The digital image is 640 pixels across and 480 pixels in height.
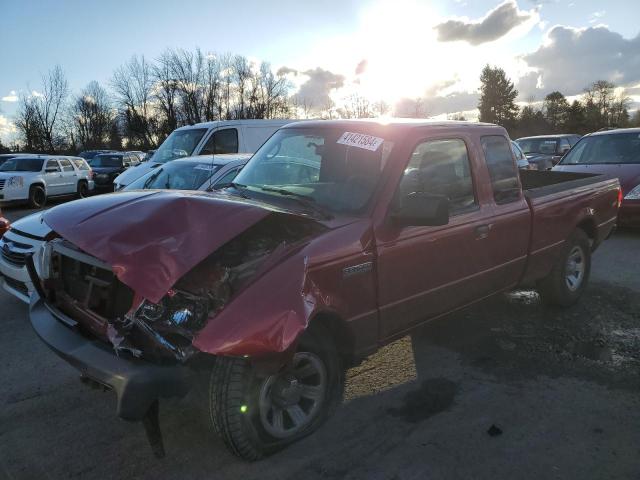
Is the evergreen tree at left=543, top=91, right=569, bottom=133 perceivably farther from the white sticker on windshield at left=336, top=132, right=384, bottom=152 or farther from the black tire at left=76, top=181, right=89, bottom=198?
the white sticker on windshield at left=336, top=132, right=384, bottom=152

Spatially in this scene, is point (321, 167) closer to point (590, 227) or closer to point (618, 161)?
point (590, 227)

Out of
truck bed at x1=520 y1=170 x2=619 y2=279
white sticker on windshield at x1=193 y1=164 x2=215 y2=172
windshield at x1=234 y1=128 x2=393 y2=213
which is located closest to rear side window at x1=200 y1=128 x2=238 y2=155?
white sticker on windshield at x1=193 y1=164 x2=215 y2=172

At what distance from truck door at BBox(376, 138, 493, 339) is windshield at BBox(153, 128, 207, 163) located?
859cm

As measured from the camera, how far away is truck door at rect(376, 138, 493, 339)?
343 centimetres

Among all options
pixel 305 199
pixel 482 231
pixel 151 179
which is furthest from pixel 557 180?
pixel 151 179

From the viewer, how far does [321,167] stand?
3.96 meters

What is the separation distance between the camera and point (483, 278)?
13.9 feet

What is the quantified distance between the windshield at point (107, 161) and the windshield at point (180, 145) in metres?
13.9

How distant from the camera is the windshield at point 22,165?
712 inches

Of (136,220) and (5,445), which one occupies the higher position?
(136,220)

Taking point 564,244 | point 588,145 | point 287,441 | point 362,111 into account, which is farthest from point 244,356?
point 362,111

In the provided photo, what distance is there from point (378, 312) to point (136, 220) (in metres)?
1.63

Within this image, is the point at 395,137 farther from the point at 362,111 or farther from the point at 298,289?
the point at 362,111

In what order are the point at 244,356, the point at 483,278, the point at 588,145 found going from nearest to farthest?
1. the point at 244,356
2. the point at 483,278
3. the point at 588,145
